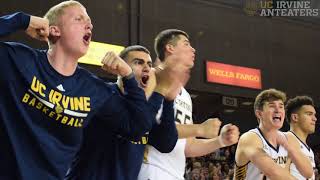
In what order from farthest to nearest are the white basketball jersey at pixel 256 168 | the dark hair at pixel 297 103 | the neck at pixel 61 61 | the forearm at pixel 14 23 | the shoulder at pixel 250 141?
the dark hair at pixel 297 103 → the white basketball jersey at pixel 256 168 → the shoulder at pixel 250 141 → the neck at pixel 61 61 → the forearm at pixel 14 23

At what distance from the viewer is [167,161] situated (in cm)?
366

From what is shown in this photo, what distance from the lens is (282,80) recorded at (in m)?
14.4

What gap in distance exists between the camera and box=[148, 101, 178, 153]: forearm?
10.8 feet

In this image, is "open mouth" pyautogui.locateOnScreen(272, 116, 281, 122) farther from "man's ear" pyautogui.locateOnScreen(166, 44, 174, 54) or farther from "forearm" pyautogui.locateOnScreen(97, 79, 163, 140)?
"forearm" pyautogui.locateOnScreen(97, 79, 163, 140)

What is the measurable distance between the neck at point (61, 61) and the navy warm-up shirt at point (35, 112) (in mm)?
35

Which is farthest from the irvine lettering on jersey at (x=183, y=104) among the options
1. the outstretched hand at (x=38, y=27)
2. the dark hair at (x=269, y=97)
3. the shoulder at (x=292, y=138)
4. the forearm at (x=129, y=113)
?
the shoulder at (x=292, y=138)

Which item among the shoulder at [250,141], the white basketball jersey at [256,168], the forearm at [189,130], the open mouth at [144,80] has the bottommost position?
the white basketball jersey at [256,168]

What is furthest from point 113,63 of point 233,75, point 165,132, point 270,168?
point 233,75

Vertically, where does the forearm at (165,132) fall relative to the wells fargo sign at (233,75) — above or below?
below

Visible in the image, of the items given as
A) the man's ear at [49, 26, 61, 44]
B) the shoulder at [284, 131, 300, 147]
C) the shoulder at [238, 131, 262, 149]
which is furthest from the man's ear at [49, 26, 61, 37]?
the shoulder at [284, 131, 300, 147]

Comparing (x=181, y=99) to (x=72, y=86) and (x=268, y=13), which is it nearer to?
(x=72, y=86)

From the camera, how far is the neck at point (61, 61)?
115 inches

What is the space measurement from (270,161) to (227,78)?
28.8 ft

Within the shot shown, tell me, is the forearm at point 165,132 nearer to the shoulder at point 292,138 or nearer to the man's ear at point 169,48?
the man's ear at point 169,48
